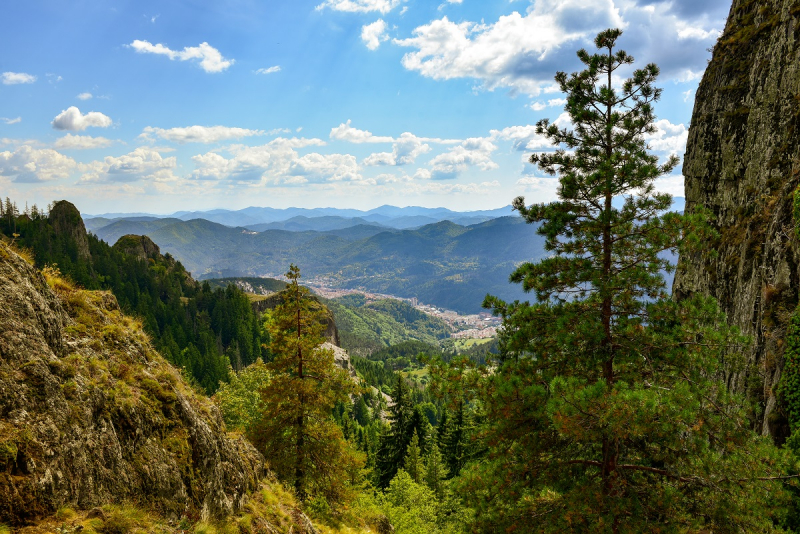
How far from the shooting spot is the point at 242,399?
29484 mm

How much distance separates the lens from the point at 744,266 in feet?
61.6

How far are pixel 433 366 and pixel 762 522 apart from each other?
7574 millimetres

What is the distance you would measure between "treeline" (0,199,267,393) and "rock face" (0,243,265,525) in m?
79.7

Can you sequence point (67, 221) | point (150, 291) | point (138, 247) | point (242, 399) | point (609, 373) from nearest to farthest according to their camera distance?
point (609, 373), point (242, 399), point (67, 221), point (150, 291), point (138, 247)

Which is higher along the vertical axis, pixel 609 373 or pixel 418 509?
pixel 609 373

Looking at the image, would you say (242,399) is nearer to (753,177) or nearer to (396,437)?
(396,437)

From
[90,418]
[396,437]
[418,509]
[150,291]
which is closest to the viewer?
[90,418]

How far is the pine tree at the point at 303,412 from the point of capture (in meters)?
17.1

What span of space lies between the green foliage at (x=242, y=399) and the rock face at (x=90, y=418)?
15.0 m

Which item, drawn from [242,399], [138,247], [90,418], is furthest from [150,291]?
[90,418]

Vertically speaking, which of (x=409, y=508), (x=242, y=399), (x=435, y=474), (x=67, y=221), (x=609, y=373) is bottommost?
(x=435, y=474)

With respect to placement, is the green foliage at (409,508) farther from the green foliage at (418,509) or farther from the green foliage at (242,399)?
the green foliage at (242,399)

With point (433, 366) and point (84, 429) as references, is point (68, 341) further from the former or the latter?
point (433, 366)

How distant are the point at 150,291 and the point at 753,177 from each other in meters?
122
